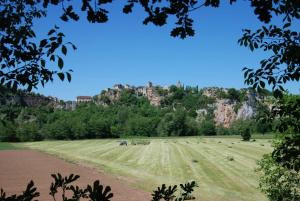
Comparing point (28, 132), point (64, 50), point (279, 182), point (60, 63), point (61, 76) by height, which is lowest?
point (279, 182)

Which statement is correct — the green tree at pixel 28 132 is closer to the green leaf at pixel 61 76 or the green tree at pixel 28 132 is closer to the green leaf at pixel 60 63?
the green leaf at pixel 61 76

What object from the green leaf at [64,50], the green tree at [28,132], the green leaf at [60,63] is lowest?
the green leaf at [60,63]

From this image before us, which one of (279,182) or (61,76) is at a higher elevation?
(61,76)

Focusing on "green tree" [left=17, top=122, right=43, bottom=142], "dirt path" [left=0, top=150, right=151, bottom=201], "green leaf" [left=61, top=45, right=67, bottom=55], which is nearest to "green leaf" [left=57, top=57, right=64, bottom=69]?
"green leaf" [left=61, top=45, right=67, bottom=55]

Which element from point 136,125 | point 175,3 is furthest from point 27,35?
point 136,125

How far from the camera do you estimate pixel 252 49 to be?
23.2 ft

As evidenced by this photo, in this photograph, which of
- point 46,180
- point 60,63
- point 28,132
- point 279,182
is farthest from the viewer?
point 28,132

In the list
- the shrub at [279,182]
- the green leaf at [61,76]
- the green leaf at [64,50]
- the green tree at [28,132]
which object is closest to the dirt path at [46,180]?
the shrub at [279,182]

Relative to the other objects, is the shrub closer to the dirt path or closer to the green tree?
the dirt path

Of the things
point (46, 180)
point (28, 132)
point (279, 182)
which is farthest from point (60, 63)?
point (28, 132)

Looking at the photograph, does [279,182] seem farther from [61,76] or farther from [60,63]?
[60,63]

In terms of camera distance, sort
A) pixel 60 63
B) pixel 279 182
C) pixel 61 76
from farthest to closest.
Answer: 1. pixel 279 182
2. pixel 61 76
3. pixel 60 63

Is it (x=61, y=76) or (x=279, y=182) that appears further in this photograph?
(x=279, y=182)

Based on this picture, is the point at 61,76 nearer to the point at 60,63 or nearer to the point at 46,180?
the point at 60,63
